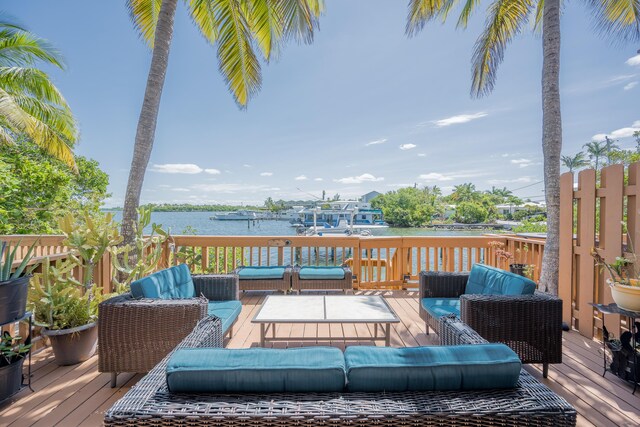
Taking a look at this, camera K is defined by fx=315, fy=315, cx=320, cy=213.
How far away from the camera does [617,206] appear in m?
3.05

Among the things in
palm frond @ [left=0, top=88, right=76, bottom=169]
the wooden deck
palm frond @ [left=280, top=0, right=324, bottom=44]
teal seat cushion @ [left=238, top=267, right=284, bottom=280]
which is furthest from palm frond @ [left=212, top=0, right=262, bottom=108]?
palm frond @ [left=0, top=88, right=76, bottom=169]

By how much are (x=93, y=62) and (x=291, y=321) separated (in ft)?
36.3

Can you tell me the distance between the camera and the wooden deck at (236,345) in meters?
2.03

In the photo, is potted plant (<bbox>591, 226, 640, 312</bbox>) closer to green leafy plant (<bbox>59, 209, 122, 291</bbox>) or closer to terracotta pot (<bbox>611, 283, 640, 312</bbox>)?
terracotta pot (<bbox>611, 283, 640, 312</bbox>)

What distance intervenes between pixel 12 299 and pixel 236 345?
1767 mm

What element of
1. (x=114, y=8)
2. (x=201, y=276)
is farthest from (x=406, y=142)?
(x=201, y=276)

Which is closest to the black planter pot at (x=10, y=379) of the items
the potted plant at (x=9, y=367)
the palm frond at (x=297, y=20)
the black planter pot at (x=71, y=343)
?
the potted plant at (x=9, y=367)

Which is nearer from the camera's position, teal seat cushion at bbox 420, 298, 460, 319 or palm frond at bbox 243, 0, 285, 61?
teal seat cushion at bbox 420, 298, 460, 319

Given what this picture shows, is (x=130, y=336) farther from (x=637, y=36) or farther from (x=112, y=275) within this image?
(x=637, y=36)

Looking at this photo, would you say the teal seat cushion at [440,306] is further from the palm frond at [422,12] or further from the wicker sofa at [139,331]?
the palm frond at [422,12]

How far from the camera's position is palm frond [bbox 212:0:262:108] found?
16.6 feet

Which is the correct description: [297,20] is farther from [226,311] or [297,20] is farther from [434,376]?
[434,376]

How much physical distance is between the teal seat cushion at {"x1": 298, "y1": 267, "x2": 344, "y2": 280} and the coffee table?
124cm

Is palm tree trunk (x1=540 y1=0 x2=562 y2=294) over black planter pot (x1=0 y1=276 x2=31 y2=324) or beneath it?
over
